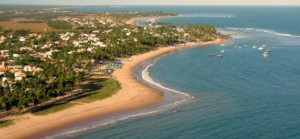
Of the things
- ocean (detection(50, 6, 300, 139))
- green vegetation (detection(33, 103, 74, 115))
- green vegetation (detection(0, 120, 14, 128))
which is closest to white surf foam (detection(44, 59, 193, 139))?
ocean (detection(50, 6, 300, 139))

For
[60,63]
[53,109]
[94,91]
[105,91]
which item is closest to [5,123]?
[53,109]

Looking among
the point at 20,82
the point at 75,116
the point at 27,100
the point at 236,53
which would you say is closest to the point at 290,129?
the point at 75,116

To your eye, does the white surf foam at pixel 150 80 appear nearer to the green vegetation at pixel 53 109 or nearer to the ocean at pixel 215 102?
the ocean at pixel 215 102

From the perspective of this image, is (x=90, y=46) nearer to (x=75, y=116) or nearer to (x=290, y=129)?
(x=75, y=116)

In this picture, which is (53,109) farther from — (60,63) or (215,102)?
(60,63)

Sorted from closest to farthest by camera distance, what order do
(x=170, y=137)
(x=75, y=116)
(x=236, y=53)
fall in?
1. (x=170, y=137)
2. (x=75, y=116)
3. (x=236, y=53)

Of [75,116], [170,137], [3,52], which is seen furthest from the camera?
[3,52]
